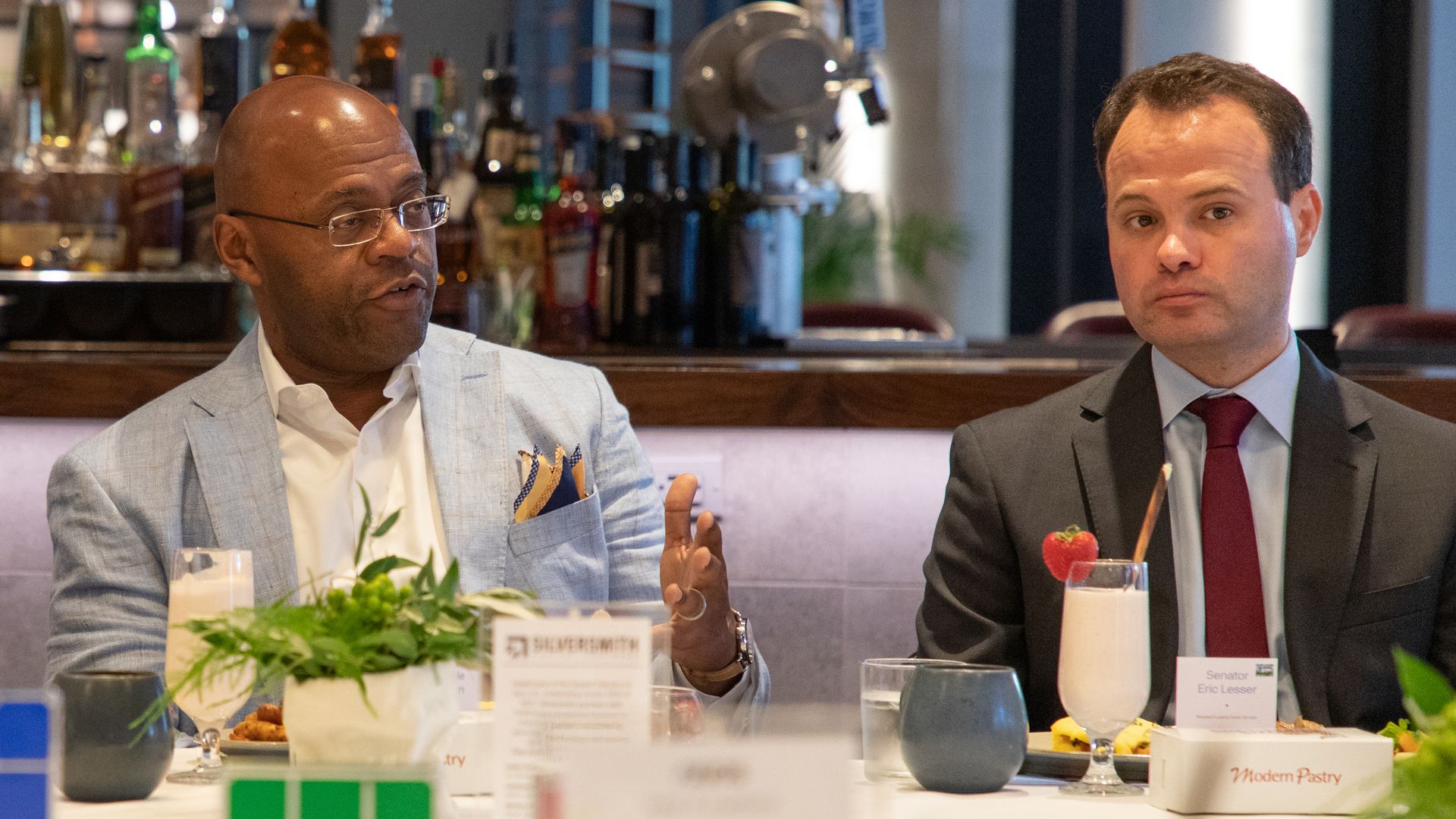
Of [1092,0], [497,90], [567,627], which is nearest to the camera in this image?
[567,627]

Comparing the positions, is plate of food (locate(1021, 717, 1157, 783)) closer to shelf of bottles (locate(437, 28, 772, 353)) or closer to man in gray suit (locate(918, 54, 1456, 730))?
man in gray suit (locate(918, 54, 1456, 730))

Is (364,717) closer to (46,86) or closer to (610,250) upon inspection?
(610,250)

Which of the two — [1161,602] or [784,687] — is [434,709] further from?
[784,687]

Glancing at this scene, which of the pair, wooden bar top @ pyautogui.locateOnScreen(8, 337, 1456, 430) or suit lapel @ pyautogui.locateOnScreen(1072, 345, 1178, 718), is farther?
wooden bar top @ pyautogui.locateOnScreen(8, 337, 1456, 430)

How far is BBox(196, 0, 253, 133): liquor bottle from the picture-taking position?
2.77 meters

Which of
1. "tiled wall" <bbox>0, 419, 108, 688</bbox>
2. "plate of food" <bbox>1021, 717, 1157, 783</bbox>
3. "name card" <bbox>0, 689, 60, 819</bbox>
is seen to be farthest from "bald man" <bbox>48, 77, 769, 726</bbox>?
"name card" <bbox>0, 689, 60, 819</bbox>

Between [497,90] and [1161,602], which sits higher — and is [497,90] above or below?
above

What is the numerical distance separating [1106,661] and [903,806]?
0.22 m

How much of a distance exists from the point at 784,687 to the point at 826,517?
0.27 metres

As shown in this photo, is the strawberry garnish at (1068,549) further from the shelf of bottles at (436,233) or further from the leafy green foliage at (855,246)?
the leafy green foliage at (855,246)

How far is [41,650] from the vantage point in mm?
2457

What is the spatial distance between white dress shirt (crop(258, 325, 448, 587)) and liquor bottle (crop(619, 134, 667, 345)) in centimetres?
77

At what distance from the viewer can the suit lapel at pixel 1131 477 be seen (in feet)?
5.51

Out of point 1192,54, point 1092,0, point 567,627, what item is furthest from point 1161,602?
point 1092,0
